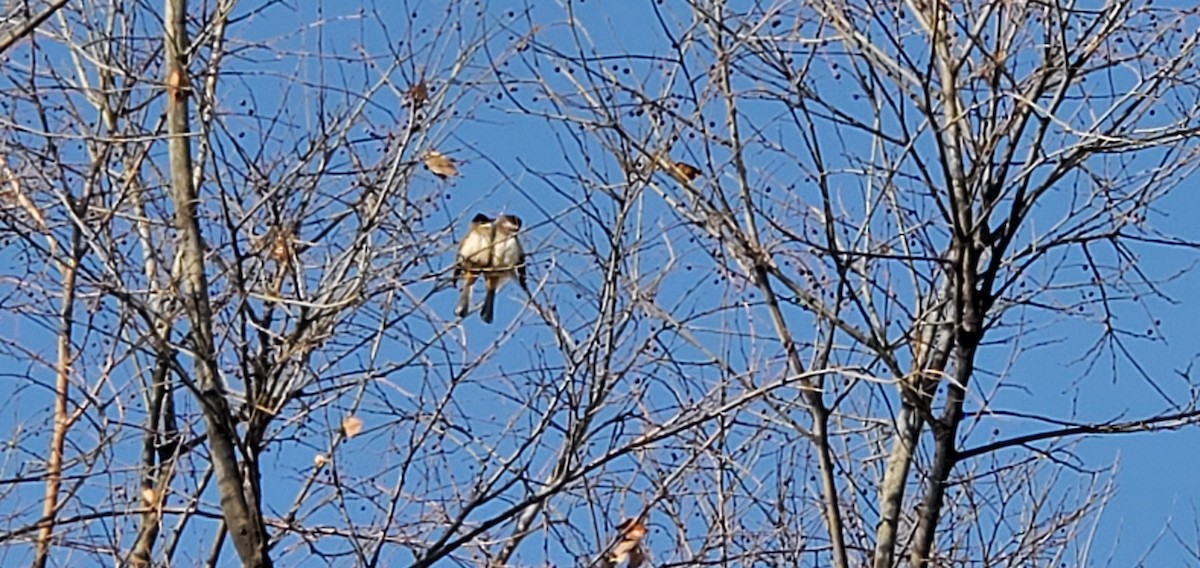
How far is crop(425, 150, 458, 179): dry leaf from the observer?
5.48 m

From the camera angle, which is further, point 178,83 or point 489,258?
point 489,258

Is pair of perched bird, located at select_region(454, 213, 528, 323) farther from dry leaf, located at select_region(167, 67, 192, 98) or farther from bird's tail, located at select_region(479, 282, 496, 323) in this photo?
dry leaf, located at select_region(167, 67, 192, 98)

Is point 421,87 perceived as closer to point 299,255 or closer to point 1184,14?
point 299,255

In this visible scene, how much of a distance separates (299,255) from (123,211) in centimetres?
52

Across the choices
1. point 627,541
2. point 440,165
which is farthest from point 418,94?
point 627,541

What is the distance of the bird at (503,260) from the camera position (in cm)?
582

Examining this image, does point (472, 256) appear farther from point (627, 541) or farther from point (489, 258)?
point (627, 541)

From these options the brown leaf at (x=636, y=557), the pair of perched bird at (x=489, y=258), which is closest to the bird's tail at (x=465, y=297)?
the pair of perched bird at (x=489, y=258)

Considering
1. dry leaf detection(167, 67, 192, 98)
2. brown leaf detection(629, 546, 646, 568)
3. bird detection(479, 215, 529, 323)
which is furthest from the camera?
bird detection(479, 215, 529, 323)

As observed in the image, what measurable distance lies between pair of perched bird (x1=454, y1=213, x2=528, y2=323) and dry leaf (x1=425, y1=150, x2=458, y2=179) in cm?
22

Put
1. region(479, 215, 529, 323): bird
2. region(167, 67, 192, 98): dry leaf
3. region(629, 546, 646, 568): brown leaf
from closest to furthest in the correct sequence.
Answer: region(167, 67, 192, 98): dry leaf < region(629, 546, 646, 568): brown leaf < region(479, 215, 529, 323): bird

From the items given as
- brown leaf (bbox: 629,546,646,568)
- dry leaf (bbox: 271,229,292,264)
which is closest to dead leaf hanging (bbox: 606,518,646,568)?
brown leaf (bbox: 629,546,646,568)

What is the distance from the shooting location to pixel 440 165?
5.50 m

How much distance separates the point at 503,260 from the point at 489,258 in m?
0.32
